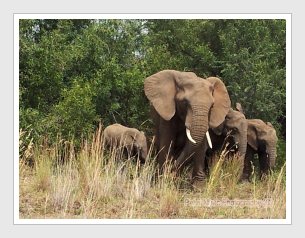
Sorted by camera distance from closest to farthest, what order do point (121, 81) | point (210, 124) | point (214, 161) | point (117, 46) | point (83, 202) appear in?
1. point (83, 202)
2. point (210, 124)
3. point (214, 161)
4. point (121, 81)
5. point (117, 46)

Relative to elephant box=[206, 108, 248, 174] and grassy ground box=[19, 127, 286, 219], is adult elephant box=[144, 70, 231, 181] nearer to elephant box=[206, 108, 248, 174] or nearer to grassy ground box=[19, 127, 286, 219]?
grassy ground box=[19, 127, 286, 219]

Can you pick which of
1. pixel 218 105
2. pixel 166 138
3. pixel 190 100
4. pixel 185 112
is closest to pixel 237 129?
pixel 218 105

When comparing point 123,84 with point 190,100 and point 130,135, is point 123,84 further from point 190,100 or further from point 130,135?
point 190,100

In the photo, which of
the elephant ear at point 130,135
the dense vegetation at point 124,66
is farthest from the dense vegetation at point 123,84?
the elephant ear at point 130,135

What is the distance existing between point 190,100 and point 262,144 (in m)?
4.24

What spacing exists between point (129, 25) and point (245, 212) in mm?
11436

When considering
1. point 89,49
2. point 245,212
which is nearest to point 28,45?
point 89,49

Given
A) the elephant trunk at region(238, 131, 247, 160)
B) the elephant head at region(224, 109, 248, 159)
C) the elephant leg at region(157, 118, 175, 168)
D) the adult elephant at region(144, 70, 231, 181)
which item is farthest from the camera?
the elephant head at region(224, 109, 248, 159)

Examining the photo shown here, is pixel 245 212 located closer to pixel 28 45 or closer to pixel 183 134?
pixel 183 134

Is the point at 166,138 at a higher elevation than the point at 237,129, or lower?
lower

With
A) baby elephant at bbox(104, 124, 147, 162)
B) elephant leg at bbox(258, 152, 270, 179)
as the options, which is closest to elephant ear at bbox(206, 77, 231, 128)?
elephant leg at bbox(258, 152, 270, 179)

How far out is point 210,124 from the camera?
13.2 m

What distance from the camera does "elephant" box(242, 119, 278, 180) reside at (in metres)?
16.0

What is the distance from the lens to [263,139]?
1616cm
